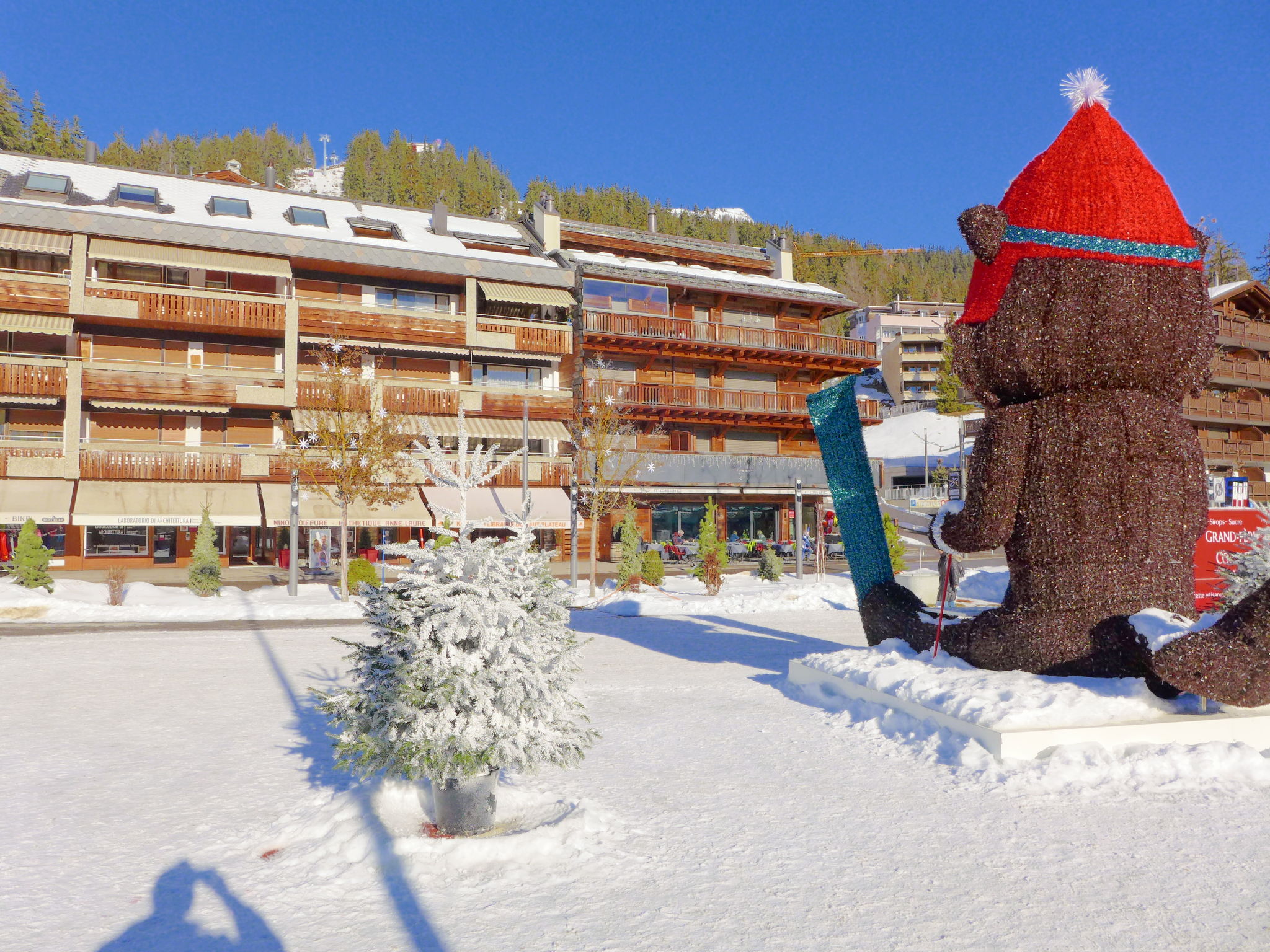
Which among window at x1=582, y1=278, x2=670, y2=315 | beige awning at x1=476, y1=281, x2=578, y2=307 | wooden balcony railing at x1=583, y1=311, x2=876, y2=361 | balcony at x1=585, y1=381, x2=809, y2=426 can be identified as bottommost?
balcony at x1=585, y1=381, x2=809, y2=426

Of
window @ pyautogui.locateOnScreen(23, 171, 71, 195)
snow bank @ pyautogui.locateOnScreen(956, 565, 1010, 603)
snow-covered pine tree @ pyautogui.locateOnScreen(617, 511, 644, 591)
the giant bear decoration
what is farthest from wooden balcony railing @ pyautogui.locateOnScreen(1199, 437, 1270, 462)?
window @ pyautogui.locateOnScreen(23, 171, 71, 195)

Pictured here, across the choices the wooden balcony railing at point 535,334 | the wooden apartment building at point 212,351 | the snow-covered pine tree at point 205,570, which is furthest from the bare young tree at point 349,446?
the wooden balcony railing at point 535,334

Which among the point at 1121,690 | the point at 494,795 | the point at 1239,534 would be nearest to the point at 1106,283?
the point at 1121,690

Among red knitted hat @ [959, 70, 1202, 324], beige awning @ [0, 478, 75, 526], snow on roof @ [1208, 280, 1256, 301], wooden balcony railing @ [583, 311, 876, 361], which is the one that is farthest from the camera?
snow on roof @ [1208, 280, 1256, 301]

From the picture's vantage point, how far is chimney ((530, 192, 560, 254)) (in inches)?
1551

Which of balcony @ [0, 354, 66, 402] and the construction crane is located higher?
the construction crane

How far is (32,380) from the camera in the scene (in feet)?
90.1

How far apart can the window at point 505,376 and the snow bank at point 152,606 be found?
48.2 feet

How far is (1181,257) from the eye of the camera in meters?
8.30

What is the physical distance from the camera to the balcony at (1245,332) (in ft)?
156

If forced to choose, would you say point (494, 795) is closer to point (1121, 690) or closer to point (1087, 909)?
point (1087, 909)

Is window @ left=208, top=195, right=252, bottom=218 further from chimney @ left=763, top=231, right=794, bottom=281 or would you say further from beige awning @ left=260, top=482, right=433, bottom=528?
chimney @ left=763, top=231, right=794, bottom=281

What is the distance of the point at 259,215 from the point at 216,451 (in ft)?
33.5

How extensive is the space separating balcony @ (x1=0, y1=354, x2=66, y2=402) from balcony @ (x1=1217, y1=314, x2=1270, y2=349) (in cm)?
5261
